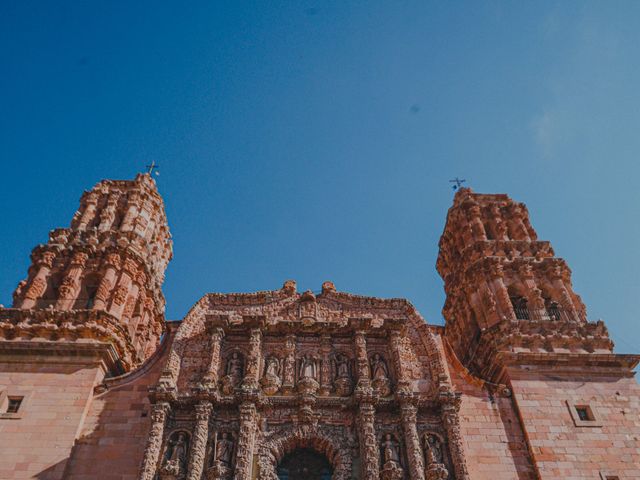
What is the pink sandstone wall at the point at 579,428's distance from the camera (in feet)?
59.8

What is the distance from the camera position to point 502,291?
79.4 ft

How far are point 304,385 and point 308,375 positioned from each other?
2.13ft

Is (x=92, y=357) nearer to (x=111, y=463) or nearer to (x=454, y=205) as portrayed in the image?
(x=111, y=463)

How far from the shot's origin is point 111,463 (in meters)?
18.1

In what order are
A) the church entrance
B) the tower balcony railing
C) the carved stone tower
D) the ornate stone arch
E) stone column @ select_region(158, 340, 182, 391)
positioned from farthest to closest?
the tower balcony railing → the carved stone tower → stone column @ select_region(158, 340, 182, 391) → the church entrance → the ornate stone arch

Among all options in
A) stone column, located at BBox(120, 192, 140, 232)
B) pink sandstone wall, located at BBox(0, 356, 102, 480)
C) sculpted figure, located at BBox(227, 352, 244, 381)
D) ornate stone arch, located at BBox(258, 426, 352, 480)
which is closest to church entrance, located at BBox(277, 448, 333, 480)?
ornate stone arch, located at BBox(258, 426, 352, 480)

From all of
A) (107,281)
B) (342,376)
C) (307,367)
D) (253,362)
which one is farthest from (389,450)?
(107,281)

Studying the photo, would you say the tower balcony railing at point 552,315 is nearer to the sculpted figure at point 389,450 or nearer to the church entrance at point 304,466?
the sculpted figure at point 389,450

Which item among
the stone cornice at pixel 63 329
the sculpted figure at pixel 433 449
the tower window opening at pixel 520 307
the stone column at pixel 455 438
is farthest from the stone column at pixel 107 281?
the tower window opening at pixel 520 307

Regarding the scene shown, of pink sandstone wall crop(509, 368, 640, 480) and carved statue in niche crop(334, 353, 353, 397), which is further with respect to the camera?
carved statue in niche crop(334, 353, 353, 397)

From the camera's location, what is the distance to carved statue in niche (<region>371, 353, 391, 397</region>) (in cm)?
1981

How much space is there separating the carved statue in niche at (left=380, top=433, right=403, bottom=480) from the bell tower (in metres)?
5.42

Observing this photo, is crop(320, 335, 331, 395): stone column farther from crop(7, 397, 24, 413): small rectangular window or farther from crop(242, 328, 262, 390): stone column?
crop(7, 397, 24, 413): small rectangular window

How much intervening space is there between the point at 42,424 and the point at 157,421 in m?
3.70
